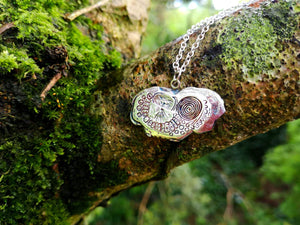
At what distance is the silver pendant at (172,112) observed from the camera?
1307 mm

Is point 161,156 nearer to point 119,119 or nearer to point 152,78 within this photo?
point 119,119

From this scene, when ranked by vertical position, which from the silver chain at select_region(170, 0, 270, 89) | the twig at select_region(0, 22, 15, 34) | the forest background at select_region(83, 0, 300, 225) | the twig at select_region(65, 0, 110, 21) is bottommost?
the forest background at select_region(83, 0, 300, 225)

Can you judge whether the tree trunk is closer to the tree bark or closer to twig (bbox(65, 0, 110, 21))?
the tree bark

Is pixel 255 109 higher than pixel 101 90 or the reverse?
the reverse

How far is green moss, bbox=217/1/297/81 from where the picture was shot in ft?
3.97

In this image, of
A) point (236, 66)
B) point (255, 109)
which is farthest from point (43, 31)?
point (255, 109)

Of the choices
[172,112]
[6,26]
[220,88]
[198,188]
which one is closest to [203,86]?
[220,88]

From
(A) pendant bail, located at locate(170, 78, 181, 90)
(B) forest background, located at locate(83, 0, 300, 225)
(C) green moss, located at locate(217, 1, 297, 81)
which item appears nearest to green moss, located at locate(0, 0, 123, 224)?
(A) pendant bail, located at locate(170, 78, 181, 90)

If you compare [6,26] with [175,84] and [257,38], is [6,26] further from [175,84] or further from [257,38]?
[257,38]

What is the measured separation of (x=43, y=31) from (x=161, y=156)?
977 mm

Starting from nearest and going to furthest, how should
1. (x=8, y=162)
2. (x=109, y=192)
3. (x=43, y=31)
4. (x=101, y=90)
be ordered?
(x=8, y=162) < (x=43, y=31) < (x=101, y=90) < (x=109, y=192)

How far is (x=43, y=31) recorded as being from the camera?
1.39m

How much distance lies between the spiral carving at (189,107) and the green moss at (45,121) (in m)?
0.50

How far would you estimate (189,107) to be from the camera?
137 centimetres
